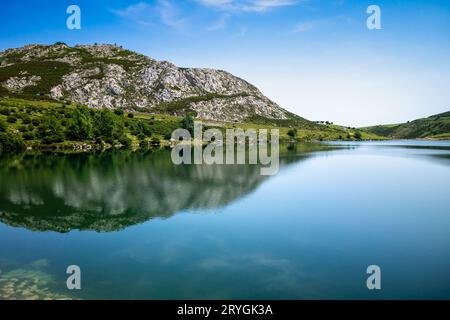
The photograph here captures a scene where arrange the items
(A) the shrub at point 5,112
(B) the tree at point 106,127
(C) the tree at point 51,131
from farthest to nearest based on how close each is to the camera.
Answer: (B) the tree at point 106,127
(A) the shrub at point 5,112
(C) the tree at point 51,131

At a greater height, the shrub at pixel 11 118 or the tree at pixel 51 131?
the shrub at pixel 11 118

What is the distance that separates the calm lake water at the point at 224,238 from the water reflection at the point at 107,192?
0.25 meters

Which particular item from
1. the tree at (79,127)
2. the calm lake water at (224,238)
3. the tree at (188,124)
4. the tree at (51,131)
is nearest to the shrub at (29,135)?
the tree at (51,131)

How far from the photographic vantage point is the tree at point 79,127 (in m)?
127

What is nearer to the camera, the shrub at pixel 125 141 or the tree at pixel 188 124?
the shrub at pixel 125 141

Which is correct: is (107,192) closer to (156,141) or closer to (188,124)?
(156,141)

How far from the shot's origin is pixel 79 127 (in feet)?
420

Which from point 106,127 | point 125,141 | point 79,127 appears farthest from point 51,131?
point 125,141

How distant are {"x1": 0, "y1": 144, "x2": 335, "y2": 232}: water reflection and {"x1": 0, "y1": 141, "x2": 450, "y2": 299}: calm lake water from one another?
0.25 metres

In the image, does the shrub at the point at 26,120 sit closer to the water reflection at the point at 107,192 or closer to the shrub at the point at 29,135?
the shrub at the point at 29,135

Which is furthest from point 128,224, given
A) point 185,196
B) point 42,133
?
point 42,133

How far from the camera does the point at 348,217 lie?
33.1 m

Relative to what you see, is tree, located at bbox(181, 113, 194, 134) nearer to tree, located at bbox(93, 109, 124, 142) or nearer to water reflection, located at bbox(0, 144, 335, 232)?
tree, located at bbox(93, 109, 124, 142)
